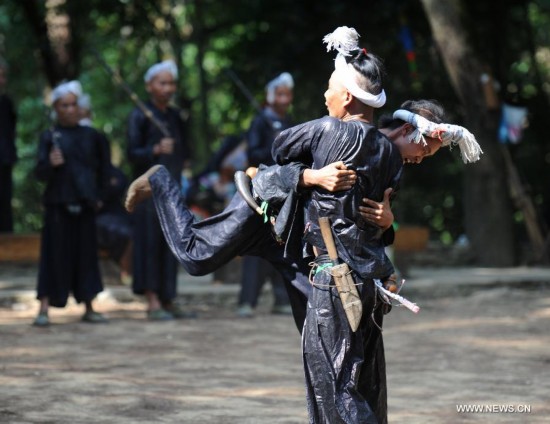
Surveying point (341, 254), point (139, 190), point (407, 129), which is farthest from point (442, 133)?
point (139, 190)

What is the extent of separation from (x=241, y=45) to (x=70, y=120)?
284 inches

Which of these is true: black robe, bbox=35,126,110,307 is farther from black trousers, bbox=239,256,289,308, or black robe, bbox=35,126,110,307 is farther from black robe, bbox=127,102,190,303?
black trousers, bbox=239,256,289,308

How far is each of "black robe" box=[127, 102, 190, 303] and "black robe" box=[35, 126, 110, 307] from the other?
→ 1.10ft

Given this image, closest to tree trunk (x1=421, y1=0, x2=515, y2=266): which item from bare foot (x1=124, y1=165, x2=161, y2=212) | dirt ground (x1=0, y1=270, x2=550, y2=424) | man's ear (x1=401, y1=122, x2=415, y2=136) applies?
dirt ground (x1=0, y1=270, x2=550, y2=424)

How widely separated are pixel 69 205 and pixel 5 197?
4.37 metres

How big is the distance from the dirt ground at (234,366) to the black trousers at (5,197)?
9.47ft

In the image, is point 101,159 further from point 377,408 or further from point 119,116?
point 119,116

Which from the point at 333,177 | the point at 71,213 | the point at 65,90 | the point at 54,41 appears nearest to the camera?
the point at 333,177

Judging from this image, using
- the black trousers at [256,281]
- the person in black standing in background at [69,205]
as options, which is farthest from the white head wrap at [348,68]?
the black trousers at [256,281]

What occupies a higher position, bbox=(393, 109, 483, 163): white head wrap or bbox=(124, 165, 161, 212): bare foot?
bbox=(393, 109, 483, 163): white head wrap

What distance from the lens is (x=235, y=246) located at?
5.52m

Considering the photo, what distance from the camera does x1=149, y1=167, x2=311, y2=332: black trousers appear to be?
545 cm

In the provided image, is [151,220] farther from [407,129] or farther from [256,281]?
[407,129]

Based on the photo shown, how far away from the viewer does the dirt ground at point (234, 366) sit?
6.45m
